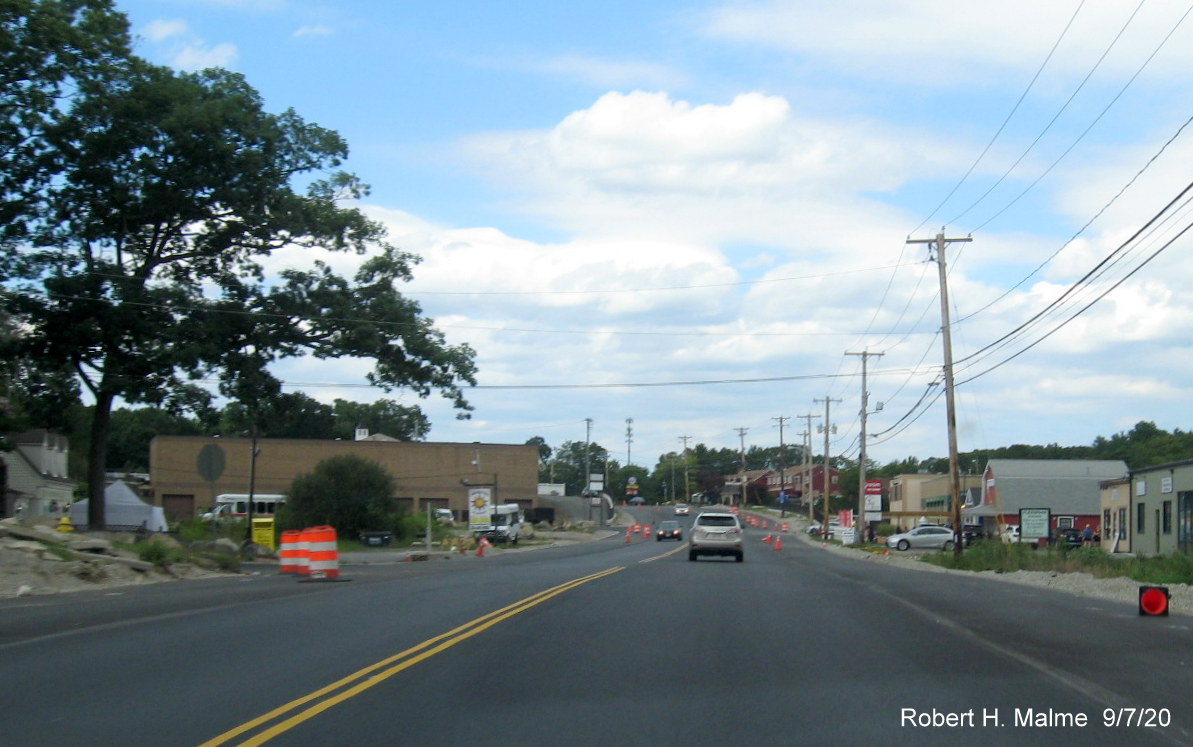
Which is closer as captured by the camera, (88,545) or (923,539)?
(88,545)

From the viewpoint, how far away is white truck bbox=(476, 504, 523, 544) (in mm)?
68312

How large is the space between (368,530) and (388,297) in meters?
28.4

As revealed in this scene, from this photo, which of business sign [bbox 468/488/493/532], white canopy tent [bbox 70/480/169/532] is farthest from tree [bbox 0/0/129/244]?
business sign [bbox 468/488/493/532]

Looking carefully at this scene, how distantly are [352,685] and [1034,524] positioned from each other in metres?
51.9

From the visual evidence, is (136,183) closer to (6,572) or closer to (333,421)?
(6,572)

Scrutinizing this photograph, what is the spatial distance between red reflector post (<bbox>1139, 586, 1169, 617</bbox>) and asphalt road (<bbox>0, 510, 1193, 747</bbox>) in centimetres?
32

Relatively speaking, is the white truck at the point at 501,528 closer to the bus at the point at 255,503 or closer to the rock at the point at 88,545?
the bus at the point at 255,503

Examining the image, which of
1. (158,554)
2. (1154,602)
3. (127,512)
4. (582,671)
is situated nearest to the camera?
(582,671)

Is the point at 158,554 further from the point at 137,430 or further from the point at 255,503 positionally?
the point at 137,430

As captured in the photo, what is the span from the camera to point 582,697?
371 inches

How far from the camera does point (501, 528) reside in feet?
235

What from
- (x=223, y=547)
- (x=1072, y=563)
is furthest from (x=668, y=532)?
(x=223, y=547)

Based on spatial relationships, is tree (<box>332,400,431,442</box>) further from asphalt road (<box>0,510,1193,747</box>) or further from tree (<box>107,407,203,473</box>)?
asphalt road (<box>0,510,1193,747</box>)

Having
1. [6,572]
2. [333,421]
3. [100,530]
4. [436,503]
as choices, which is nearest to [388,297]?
[100,530]
